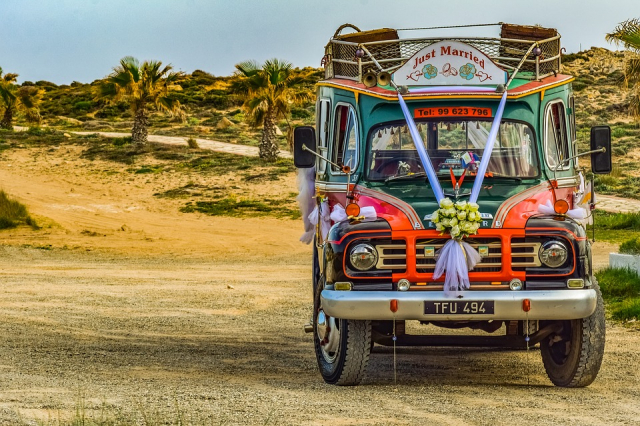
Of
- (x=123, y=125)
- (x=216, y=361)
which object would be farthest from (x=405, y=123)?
(x=123, y=125)

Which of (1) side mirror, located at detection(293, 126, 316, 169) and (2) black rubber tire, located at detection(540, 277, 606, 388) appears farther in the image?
(1) side mirror, located at detection(293, 126, 316, 169)

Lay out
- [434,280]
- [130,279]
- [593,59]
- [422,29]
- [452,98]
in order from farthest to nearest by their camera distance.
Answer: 1. [593,59]
2. [130,279]
3. [422,29]
4. [452,98]
5. [434,280]

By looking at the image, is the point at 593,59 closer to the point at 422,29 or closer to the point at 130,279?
the point at 130,279

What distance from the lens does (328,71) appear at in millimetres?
10844

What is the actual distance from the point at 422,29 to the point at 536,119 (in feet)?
5.15

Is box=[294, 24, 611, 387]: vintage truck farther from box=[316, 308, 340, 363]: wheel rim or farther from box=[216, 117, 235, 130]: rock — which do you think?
box=[216, 117, 235, 130]: rock

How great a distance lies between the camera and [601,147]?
951cm

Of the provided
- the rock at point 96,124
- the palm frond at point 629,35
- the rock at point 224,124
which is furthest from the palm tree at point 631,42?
the rock at point 96,124

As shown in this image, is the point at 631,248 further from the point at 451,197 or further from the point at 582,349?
the point at 451,197

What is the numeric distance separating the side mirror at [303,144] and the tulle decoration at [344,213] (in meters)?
0.53

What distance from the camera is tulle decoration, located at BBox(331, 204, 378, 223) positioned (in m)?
8.81

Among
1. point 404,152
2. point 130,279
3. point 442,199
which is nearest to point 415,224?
point 442,199

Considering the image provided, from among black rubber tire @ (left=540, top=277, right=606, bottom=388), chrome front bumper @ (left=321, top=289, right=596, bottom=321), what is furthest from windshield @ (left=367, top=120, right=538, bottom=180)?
chrome front bumper @ (left=321, top=289, right=596, bottom=321)

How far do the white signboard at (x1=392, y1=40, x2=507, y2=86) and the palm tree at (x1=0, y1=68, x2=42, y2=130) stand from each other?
42.2 metres
